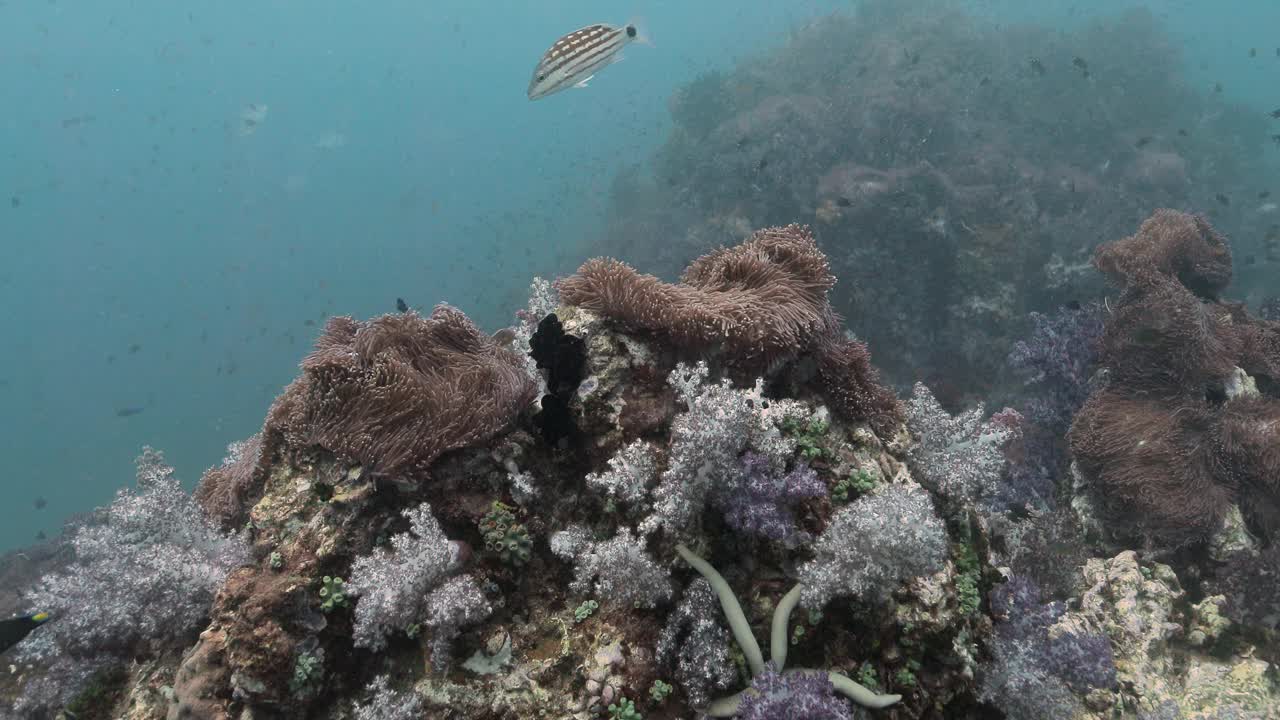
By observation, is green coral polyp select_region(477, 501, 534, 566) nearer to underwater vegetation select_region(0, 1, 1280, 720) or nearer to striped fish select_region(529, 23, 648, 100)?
underwater vegetation select_region(0, 1, 1280, 720)

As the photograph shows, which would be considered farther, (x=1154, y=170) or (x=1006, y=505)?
(x=1154, y=170)

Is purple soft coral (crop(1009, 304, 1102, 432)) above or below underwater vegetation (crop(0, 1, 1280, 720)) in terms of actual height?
below

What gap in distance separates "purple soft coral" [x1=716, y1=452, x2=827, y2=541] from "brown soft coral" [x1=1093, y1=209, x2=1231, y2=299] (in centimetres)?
770

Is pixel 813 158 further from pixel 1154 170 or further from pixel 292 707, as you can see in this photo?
pixel 292 707

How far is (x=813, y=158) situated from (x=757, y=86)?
11.2 metres

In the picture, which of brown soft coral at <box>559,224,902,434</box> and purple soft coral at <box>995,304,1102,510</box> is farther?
purple soft coral at <box>995,304,1102,510</box>

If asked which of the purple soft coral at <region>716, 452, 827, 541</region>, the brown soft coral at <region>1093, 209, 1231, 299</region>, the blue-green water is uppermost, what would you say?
the blue-green water

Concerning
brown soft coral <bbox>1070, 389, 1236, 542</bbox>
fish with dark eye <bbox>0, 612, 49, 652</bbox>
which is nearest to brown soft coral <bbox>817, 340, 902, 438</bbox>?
brown soft coral <bbox>1070, 389, 1236, 542</bbox>

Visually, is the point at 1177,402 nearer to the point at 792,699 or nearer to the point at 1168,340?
the point at 1168,340

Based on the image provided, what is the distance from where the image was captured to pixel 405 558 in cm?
342

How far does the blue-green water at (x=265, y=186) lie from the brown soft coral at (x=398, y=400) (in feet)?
113

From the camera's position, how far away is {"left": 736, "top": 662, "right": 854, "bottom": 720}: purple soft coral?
2.81m

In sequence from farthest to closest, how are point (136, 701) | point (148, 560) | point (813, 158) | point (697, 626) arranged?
point (813, 158)
point (148, 560)
point (136, 701)
point (697, 626)

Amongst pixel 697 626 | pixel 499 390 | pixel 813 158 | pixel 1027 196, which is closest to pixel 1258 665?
pixel 697 626
